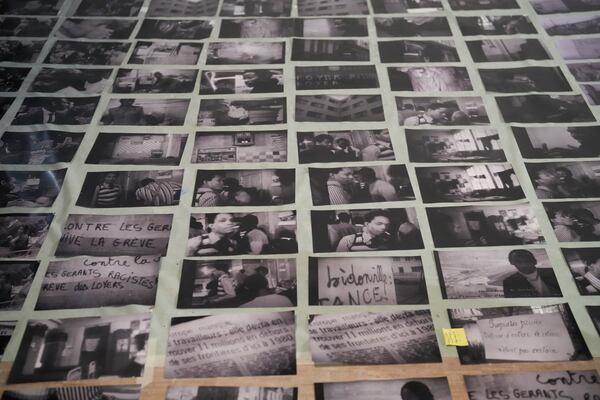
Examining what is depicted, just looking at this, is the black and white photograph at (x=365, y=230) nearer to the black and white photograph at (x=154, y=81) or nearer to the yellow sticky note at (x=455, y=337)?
the yellow sticky note at (x=455, y=337)

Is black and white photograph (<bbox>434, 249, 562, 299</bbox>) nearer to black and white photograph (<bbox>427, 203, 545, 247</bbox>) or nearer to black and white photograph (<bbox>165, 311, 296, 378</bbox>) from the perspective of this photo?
black and white photograph (<bbox>427, 203, 545, 247</bbox>)

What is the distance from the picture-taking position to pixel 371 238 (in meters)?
1.13

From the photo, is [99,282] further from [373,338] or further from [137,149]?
[373,338]

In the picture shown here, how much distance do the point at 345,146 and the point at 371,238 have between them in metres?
0.30

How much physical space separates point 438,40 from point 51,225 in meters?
1.30

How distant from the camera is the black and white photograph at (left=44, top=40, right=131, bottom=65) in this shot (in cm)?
156

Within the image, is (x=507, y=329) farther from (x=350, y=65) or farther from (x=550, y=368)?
(x=350, y=65)

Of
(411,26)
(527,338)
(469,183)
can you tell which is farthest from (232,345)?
(411,26)

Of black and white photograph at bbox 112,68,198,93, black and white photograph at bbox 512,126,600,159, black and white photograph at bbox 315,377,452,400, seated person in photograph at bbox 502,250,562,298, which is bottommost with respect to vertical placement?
black and white photograph at bbox 315,377,452,400

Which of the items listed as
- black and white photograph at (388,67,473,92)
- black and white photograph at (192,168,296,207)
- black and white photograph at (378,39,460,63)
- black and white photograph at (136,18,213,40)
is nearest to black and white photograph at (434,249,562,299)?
black and white photograph at (192,168,296,207)

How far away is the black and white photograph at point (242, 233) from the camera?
43.9 inches

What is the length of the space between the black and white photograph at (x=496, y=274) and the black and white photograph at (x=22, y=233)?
0.93 meters

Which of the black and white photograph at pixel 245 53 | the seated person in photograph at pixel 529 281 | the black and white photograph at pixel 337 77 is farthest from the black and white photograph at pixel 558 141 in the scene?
the black and white photograph at pixel 245 53

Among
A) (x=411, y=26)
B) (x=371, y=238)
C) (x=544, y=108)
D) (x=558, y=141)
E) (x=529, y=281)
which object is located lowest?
(x=529, y=281)
